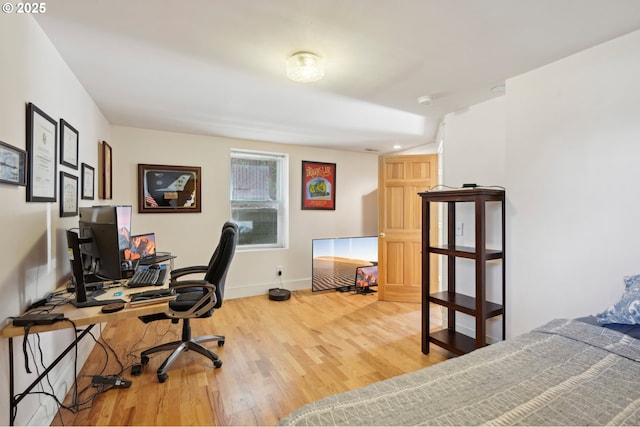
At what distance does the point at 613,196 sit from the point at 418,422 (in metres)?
1.83

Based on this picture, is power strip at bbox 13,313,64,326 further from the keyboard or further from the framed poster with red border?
the framed poster with red border

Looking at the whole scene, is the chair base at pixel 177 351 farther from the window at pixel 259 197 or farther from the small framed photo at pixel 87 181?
the window at pixel 259 197

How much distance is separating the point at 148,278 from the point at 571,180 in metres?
2.96

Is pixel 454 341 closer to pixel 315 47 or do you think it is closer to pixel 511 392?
pixel 511 392

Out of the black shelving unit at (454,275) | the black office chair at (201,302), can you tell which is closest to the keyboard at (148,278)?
the black office chair at (201,302)

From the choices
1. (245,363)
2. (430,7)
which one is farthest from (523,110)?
(245,363)

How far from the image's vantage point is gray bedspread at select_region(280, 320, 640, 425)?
Result: 902mm

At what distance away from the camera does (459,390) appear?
1.04 meters

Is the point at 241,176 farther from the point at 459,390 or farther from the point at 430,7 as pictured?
the point at 459,390

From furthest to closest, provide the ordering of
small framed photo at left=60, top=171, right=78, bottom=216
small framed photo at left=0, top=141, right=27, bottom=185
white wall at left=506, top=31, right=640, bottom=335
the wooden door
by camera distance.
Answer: the wooden door → small framed photo at left=60, top=171, right=78, bottom=216 → white wall at left=506, top=31, right=640, bottom=335 → small framed photo at left=0, top=141, right=27, bottom=185

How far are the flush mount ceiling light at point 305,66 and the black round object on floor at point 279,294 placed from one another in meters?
3.00

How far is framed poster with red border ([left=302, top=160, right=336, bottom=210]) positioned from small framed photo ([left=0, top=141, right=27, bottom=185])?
3437 millimetres

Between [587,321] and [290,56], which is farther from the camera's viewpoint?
[290,56]

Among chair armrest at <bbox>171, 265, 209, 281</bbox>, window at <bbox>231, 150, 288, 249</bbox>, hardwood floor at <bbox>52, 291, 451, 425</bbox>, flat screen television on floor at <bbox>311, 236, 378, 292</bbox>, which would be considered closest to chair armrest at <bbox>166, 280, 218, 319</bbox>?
chair armrest at <bbox>171, 265, 209, 281</bbox>
